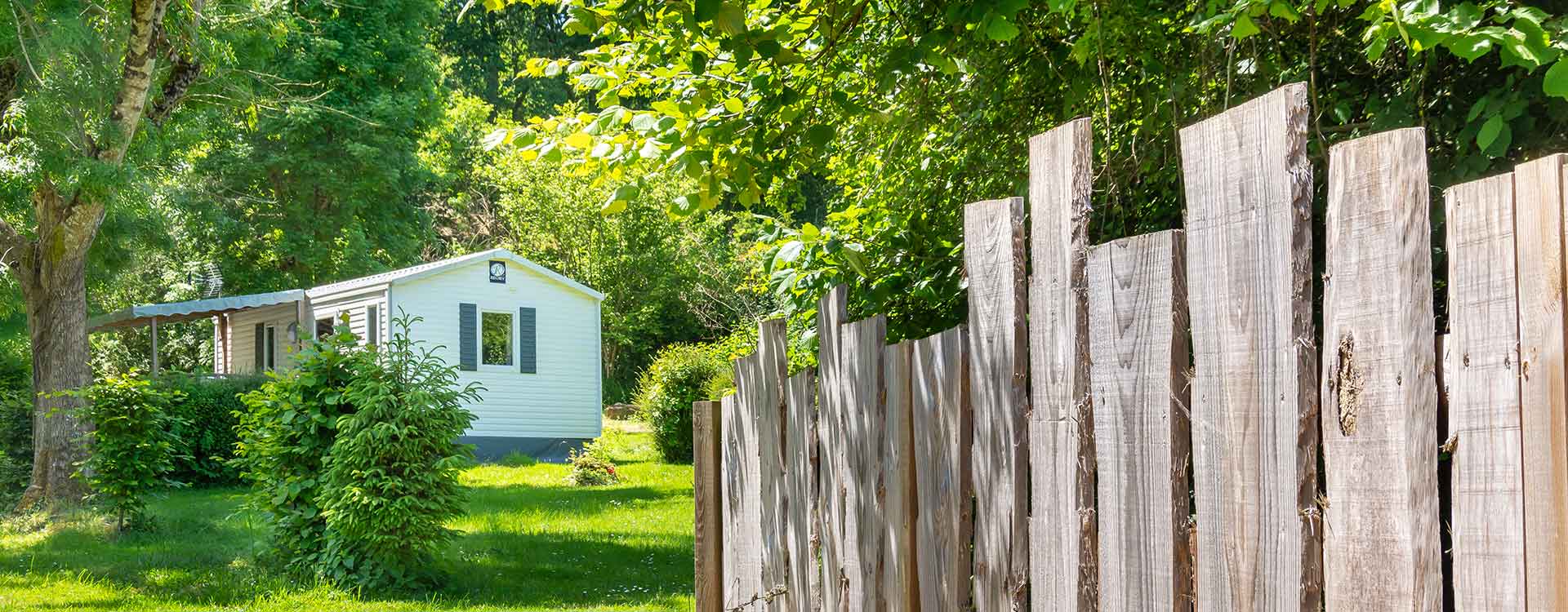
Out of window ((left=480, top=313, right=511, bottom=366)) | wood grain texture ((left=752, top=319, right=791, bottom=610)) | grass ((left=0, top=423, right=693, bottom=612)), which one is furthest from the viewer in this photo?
window ((left=480, top=313, right=511, bottom=366))

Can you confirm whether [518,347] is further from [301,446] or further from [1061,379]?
[1061,379]

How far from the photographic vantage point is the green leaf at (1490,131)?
8.07ft

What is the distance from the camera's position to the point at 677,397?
63.2 feet

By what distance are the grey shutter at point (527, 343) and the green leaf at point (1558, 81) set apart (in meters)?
21.0

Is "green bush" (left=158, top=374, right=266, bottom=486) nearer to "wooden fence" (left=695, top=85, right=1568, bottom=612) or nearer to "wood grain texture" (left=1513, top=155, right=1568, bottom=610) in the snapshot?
"wooden fence" (left=695, top=85, right=1568, bottom=612)

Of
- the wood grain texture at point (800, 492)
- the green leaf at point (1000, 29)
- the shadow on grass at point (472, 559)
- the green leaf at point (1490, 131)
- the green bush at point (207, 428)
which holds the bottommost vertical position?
the shadow on grass at point (472, 559)

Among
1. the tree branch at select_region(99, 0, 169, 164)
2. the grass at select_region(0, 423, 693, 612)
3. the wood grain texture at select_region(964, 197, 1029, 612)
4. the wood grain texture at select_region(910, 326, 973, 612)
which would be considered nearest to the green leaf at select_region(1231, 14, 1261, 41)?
the wood grain texture at select_region(964, 197, 1029, 612)

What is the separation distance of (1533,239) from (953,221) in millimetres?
2854

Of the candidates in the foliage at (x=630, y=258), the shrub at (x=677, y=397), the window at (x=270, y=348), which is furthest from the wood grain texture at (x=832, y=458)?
the foliage at (x=630, y=258)

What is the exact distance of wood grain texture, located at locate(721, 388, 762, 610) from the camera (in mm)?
3684

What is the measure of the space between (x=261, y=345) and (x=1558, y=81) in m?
24.8

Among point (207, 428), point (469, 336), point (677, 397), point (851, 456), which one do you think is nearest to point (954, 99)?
point (851, 456)

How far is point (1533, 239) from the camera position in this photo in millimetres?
1457

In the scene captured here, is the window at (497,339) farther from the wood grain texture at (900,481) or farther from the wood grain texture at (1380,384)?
the wood grain texture at (1380,384)
